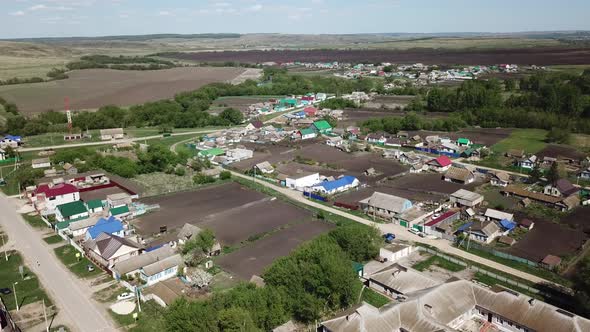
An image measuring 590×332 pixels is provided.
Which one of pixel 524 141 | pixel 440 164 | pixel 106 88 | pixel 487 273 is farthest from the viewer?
pixel 106 88

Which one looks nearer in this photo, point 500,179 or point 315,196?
point 315,196

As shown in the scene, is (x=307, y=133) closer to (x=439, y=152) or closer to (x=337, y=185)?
(x=439, y=152)

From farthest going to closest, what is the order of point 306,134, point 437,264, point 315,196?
1. point 306,134
2. point 315,196
3. point 437,264

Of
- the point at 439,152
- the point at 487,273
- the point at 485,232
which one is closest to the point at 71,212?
the point at 487,273

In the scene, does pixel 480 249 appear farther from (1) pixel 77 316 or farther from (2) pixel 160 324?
(1) pixel 77 316

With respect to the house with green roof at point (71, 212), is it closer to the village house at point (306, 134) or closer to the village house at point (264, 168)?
the village house at point (264, 168)

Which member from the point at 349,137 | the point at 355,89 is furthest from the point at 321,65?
the point at 349,137
